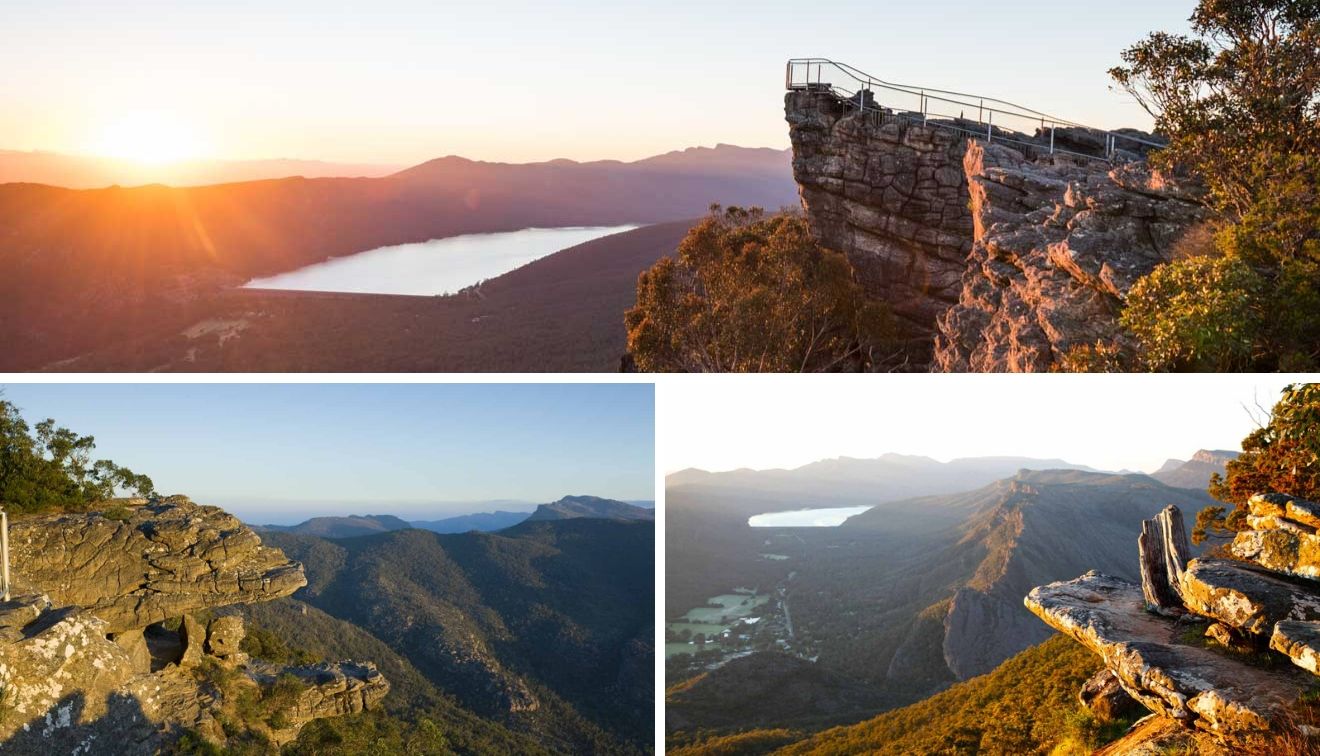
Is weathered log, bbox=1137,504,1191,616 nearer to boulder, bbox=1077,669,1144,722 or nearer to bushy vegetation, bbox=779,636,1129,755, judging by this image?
boulder, bbox=1077,669,1144,722

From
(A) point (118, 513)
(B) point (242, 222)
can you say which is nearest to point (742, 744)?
(A) point (118, 513)

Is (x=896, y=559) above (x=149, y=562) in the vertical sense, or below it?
above

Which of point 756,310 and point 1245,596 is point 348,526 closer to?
point 756,310

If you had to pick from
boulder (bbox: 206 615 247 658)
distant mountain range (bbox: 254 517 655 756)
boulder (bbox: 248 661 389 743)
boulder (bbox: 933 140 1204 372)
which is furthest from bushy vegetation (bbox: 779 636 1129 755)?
boulder (bbox: 248 661 389 743)

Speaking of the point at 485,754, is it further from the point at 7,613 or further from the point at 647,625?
the point at 7,613

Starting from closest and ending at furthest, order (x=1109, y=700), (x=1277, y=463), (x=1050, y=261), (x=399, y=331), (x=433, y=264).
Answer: (x=1109, y=700) < (x=1277, y=463) < (x=1050, y=261) < (x=399, y=331) < (x=433, y=264)

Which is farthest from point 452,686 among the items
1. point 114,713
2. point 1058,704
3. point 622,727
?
point 1058,704

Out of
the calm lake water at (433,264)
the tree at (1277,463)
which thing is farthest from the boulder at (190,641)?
the calm lake water at (433,264)
